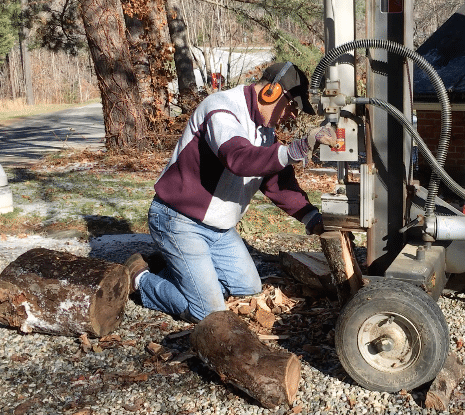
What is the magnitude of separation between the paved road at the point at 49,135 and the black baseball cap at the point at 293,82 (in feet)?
30.9

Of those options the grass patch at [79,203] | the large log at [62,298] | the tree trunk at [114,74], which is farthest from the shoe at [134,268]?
the tree trunk at [114,74]

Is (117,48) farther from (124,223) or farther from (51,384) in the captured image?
(51,384)

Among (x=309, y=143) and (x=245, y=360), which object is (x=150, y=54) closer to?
(x=309, y=143)

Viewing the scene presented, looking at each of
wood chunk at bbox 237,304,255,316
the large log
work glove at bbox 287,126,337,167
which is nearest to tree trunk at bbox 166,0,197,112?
wood chunk at bbox 237,304,255,316

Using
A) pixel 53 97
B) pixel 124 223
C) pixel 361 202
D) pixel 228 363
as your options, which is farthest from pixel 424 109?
pixel 53 97

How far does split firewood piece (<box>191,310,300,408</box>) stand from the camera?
3285 mm

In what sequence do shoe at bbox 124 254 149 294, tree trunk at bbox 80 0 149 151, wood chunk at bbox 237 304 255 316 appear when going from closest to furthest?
wood chunk at bbox 237 304 255 316, shoe at bbox 124 254 149 294, tree trunk at bbox 80 0 149 151

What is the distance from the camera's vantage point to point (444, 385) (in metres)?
3.31

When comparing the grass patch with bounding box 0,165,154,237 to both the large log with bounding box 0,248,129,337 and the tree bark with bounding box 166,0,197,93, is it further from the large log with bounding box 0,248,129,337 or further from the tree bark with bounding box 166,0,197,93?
the tree bark with bounding box 166,0,197,93

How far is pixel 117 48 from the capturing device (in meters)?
11.3

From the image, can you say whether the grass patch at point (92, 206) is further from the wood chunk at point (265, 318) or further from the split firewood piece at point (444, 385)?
the split firewood piece at point (444, 385)

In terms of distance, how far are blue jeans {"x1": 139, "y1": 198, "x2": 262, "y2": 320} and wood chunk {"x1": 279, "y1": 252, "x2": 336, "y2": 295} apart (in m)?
0.47

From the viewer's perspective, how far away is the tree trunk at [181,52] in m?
14.4

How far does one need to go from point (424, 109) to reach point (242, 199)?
17.1 feet
